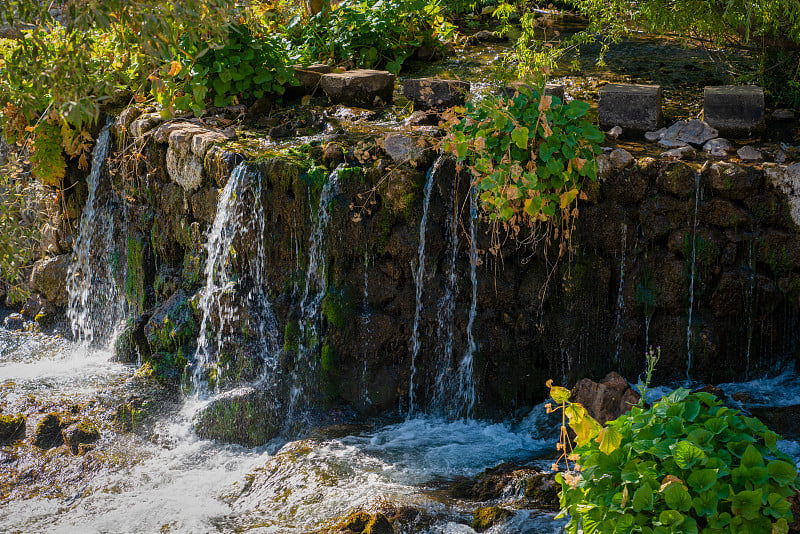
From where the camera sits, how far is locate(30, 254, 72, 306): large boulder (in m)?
7.95

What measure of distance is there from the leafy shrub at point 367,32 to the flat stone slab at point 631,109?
2.62 m

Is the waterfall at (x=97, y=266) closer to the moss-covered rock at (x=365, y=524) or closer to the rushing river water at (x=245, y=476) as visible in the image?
the rushing river water at (x=245, y=476)

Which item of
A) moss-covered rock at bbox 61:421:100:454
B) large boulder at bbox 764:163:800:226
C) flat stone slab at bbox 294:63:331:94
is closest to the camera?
large boulder at bbox 764:163:800:226

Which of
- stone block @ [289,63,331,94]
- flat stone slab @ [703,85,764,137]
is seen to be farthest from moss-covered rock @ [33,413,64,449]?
flat stone slab @ [703,85,764,137]

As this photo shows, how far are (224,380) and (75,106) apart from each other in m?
3.05

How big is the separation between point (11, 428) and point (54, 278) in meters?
2.55

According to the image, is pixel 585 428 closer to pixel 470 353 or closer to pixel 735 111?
pixel 470 353

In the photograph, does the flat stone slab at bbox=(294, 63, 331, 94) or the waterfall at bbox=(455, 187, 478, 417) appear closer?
the waterfall at bbox=(455, 187, 478, 417)

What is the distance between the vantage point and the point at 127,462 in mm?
5398

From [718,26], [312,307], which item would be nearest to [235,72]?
[312,307]

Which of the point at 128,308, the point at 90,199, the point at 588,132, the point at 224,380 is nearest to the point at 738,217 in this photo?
the point at 588,132

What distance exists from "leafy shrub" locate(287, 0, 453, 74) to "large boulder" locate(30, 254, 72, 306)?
130 inches

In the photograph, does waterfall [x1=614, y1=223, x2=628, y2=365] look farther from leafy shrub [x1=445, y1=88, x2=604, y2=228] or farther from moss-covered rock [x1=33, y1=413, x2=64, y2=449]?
moss-covered rock [x1=33, y1=413, x2=64, y2=449]

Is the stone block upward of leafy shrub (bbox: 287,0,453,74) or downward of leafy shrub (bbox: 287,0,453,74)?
downward
